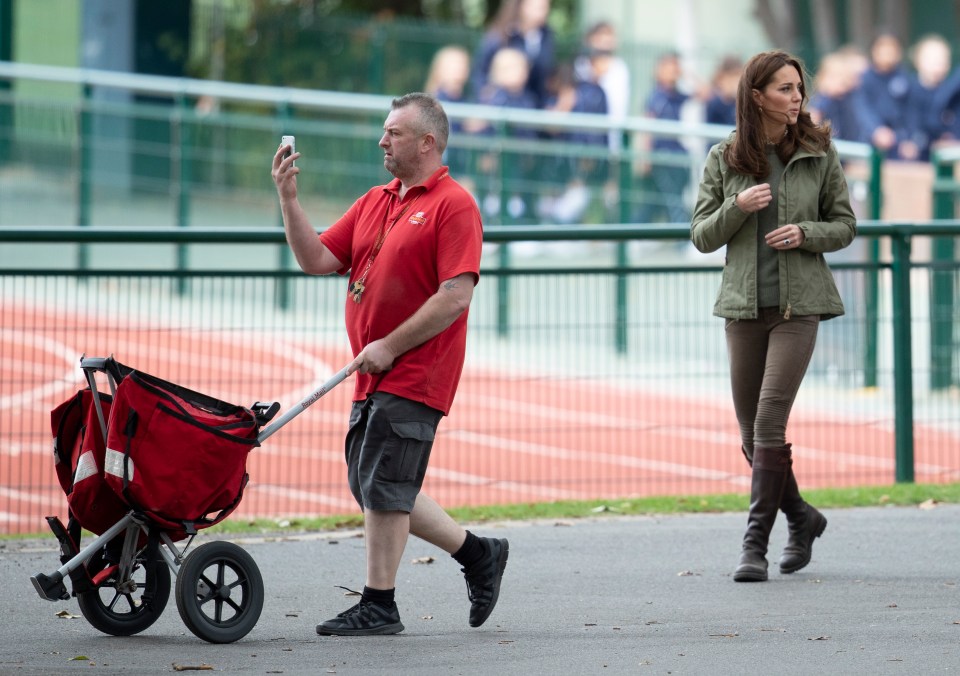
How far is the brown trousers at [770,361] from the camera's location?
21.4 ft

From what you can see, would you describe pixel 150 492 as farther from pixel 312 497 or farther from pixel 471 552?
pixel 312 497

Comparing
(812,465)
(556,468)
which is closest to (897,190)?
(812,465)

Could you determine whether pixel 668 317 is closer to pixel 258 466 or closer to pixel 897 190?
pixel 258 466

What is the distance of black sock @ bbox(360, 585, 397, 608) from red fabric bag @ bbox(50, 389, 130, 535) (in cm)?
86

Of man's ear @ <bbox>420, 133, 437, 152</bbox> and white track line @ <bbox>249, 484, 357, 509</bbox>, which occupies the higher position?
man's ear @ <bbox>420, 133, 437, 152</bbox>

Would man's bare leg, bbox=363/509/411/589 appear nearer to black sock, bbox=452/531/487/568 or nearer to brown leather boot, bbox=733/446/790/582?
black sock, bbox=452/531/487/568

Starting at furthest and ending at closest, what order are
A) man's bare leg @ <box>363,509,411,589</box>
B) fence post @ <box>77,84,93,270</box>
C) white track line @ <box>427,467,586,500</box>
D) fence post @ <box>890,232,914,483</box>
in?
1. fence post @ <box>77,84,93,270</box>
2. white track line @ <box>427,467,586,500</box>
3. fence post @ <box>890,232,914,483</box>
4. man's bare leg @ <box>363,509,411,589</box>

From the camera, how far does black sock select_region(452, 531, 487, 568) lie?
587 cm

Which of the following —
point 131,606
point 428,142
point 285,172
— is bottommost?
point 131,606

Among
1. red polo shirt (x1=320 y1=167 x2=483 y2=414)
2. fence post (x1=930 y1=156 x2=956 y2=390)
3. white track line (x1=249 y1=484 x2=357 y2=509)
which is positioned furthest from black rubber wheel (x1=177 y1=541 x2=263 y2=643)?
fence post (x1=930 y1=156 x2=956 y2=390)

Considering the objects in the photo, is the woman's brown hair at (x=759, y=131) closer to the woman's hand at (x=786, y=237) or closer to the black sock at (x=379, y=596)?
the woman's hand at (x=786, y=237)

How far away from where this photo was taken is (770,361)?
6551mm

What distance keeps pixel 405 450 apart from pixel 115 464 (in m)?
0.96

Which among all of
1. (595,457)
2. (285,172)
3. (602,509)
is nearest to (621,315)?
(595,457)
